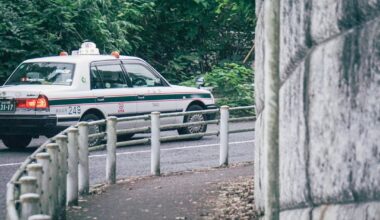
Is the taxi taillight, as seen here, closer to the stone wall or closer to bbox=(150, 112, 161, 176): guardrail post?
bbox=(150, 112, 161, 176): guardrail post

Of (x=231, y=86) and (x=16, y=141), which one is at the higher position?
(x=231, y=86)

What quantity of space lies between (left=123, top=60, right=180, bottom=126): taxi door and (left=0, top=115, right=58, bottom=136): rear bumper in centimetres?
222

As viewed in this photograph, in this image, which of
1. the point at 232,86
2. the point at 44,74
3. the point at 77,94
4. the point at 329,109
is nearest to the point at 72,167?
the point at 329,109

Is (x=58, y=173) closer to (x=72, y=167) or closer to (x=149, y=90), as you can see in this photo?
(x=72, y=167)

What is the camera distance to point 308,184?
579 centimetres

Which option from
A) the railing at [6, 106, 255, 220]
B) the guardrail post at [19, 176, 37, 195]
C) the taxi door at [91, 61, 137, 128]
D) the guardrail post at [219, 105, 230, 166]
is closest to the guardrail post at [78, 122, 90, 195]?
the railing at [6, 106, 255, 220]

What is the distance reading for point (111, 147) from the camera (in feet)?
43.1

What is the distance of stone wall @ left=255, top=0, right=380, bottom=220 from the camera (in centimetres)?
499

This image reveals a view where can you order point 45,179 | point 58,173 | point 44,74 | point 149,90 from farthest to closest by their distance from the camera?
1. point 149,90
2. point 44,74
3. point 58,173
4. point 45,179

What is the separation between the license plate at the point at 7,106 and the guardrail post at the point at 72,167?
6692 mm

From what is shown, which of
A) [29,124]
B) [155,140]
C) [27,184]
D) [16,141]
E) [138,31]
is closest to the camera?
[27,184]

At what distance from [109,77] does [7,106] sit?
2162 mm

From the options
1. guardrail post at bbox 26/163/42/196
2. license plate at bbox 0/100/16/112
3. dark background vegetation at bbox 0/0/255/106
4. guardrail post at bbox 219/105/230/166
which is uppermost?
dark background vegetation at bbox 0/0/255/106

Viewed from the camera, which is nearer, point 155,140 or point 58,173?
point 58,173
